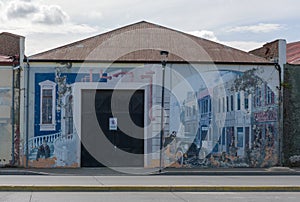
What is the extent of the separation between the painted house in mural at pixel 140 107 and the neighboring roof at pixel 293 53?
3028 mm

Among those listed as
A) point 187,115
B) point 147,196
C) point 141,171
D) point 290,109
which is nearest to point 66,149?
point 141,171

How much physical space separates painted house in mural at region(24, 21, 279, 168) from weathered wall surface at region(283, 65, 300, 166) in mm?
530

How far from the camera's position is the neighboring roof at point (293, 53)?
2840 centimetres

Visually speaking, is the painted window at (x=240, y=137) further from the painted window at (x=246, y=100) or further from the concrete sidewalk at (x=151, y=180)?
the concrete sidewalk at (x=151, y=180)

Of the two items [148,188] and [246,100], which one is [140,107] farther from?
[148,188]

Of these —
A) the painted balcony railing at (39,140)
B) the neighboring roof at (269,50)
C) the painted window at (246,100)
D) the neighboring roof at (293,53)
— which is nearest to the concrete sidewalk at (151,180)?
the painted balcony railing at (39,140)

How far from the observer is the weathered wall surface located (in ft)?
85.1

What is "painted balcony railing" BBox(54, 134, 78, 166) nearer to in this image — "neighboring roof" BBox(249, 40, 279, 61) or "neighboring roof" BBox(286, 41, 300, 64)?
"neighboring roof" BBox(249, 40, 279, 61)

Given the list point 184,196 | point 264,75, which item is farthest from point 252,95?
point 184,196

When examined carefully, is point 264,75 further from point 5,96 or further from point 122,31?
point 5,96

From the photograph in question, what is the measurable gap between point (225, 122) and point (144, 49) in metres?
4.61

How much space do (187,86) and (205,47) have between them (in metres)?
2.49

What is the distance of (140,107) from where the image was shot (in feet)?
83.4

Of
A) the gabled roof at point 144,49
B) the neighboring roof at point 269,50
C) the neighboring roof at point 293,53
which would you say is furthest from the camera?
the neighboring roof at point 293,53
